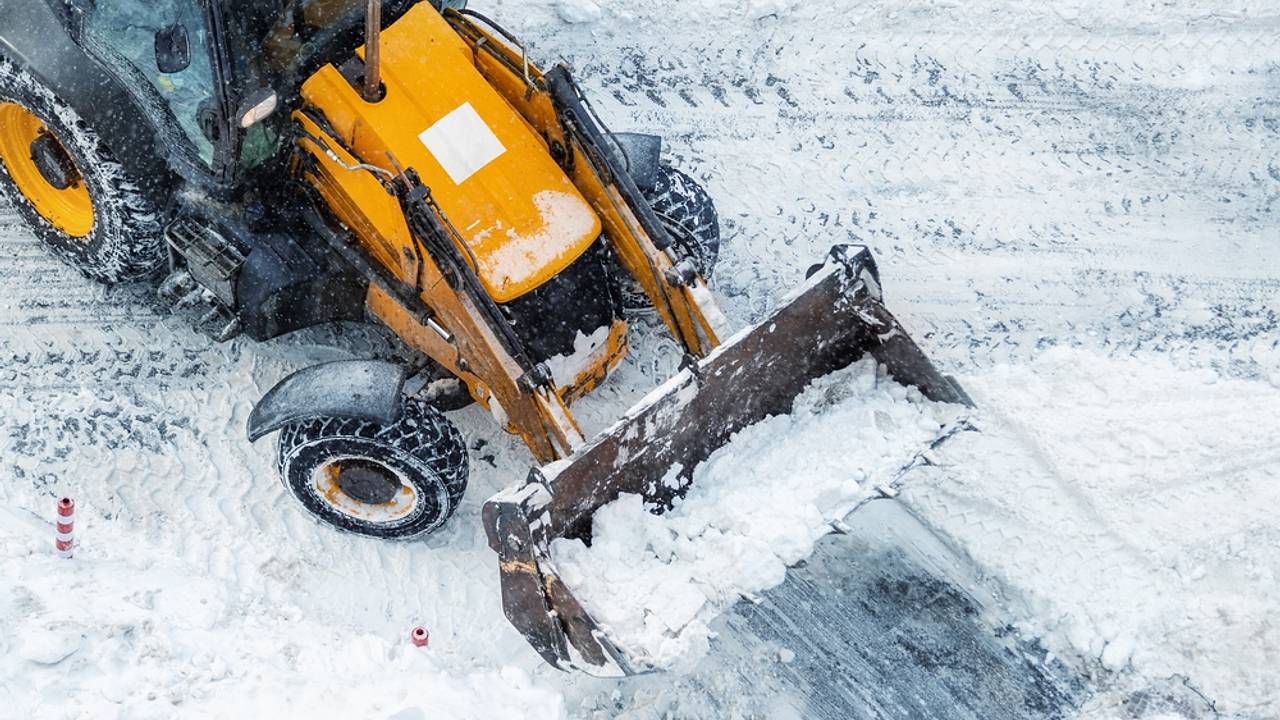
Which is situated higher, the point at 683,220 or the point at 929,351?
the point at 683,220

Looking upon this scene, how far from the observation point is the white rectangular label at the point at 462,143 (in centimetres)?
554

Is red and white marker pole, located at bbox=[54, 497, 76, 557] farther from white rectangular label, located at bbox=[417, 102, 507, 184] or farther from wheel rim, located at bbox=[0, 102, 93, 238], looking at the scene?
white rectangular label, located at bbox=[417, 102, 507, 184]

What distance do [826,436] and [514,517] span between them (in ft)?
4.79

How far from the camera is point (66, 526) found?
5254 millimetres

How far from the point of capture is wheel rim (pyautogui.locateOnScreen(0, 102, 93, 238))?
6.23 meters

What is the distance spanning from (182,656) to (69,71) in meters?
2.54

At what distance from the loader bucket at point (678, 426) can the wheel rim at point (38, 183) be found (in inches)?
115

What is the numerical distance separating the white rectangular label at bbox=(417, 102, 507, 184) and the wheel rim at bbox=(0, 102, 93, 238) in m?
1.90

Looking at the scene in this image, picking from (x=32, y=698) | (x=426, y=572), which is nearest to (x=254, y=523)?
(x=426, y=572)

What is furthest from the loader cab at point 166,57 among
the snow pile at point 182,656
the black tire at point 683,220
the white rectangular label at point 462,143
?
the black tire at point 683,220

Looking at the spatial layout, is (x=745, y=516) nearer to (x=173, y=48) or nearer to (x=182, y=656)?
(x=182, y=656)

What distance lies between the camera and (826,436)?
543cm

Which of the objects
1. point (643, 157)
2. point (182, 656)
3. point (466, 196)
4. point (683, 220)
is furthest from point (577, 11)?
point (182, 656)

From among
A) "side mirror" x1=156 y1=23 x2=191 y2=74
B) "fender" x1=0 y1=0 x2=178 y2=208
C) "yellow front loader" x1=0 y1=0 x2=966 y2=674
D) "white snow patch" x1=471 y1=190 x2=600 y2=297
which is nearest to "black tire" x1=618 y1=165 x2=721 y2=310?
"yellow front loader" x1=0 y1=0 x2=966 y2=674
